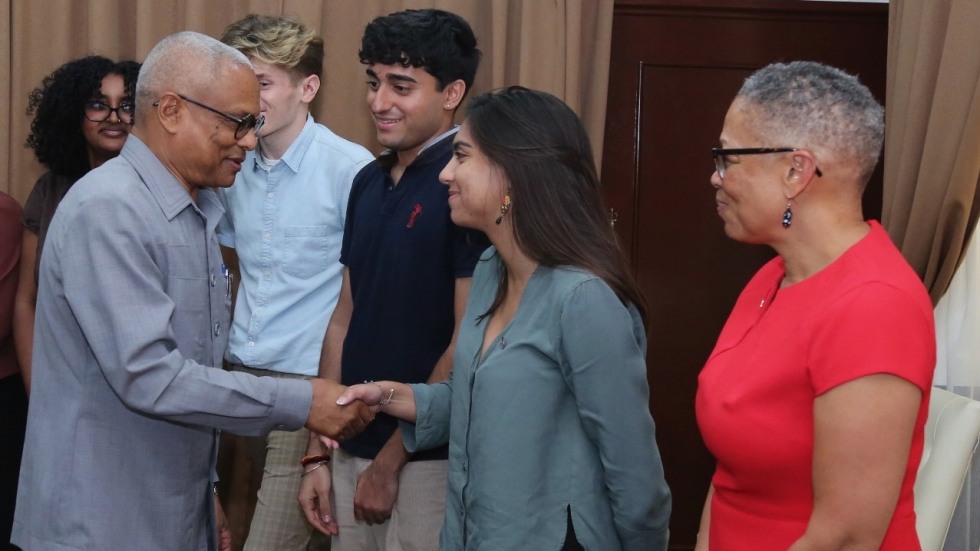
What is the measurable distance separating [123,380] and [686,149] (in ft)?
8.50

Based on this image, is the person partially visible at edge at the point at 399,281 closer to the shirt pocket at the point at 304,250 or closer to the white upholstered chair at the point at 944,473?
the shirt pocket at the point at 304,250

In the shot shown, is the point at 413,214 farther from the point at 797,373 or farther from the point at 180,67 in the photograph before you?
the point at 797,373

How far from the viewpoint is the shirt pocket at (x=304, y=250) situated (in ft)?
9.29

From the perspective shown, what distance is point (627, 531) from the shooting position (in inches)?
74.5

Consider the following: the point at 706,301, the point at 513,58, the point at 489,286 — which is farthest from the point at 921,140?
the point at 489,286

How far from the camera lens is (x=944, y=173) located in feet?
11.2

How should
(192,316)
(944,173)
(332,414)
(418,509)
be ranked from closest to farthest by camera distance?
(192,316)
(332,414)
(418,509)
(944,173)

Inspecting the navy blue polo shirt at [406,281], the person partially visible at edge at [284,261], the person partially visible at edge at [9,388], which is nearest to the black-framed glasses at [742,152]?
the navy blue polo shirt at [406,281]

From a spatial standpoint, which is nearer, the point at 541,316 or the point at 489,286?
the point at 541,316

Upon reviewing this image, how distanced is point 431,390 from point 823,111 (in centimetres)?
106

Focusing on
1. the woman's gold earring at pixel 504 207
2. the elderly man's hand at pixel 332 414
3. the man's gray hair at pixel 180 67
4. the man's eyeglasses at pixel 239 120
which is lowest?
the elderly man's hand at pixel 332 414

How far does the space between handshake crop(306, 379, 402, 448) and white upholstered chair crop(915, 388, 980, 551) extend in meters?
1.23

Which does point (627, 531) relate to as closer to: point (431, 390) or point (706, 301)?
point (431, 390)

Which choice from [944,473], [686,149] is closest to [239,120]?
[944,473]
